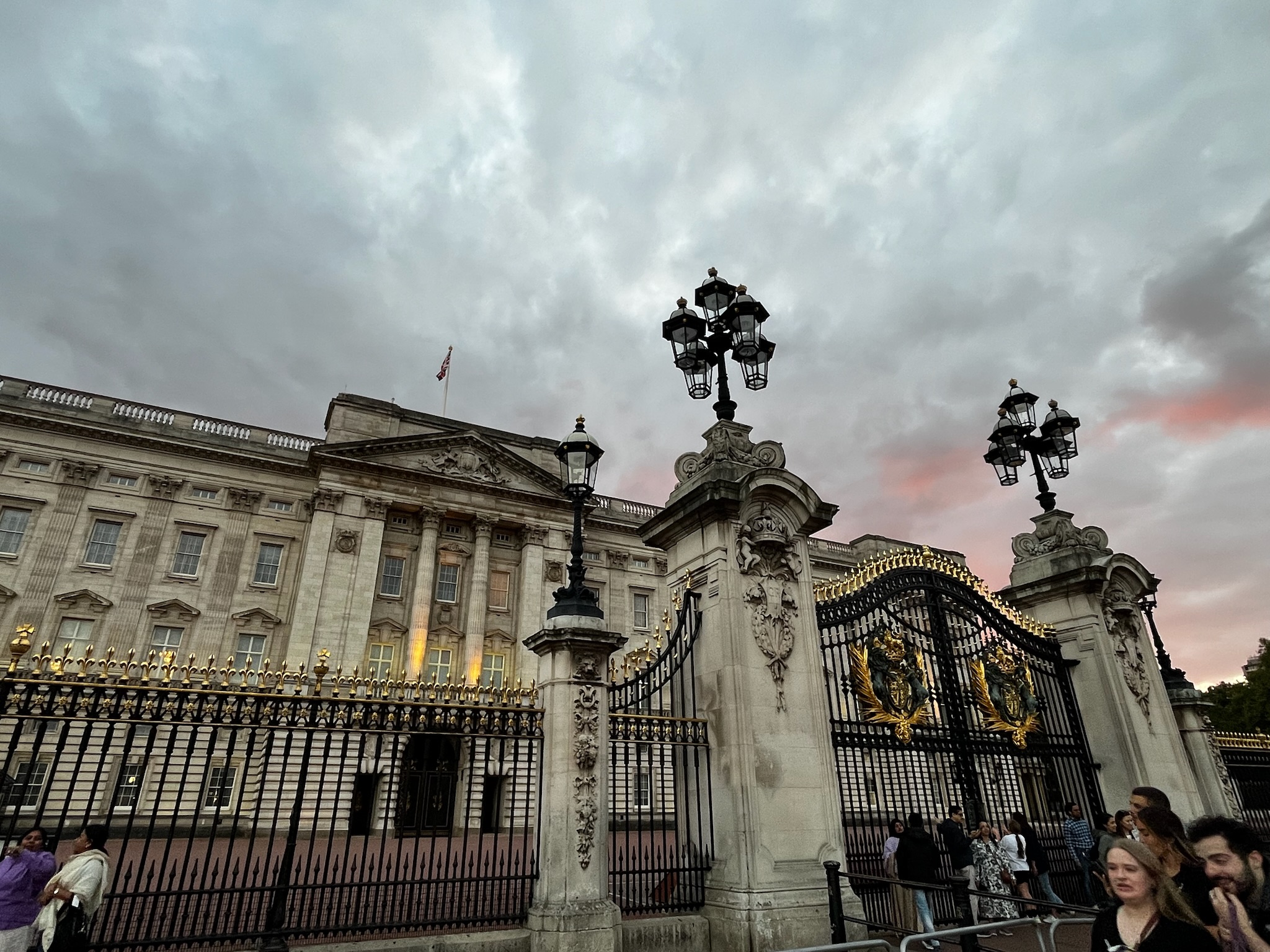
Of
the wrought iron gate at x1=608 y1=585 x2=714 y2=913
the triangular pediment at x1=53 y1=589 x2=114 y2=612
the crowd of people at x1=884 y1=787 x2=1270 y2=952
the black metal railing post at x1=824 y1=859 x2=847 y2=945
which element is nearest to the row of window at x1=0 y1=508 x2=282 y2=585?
the triangular pediment at x1=53 y1=589 x2=114 y2=612

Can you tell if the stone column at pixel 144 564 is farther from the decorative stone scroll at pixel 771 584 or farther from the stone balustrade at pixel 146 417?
the decorative stone scroll at pixel 771 584

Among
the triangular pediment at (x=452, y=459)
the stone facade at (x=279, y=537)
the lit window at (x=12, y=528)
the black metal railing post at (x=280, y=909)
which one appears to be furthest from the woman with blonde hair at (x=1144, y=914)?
the lit window at (x=12, y=528)

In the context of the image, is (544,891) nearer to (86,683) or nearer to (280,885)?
(280,885)

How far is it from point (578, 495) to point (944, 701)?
6805 millimetres

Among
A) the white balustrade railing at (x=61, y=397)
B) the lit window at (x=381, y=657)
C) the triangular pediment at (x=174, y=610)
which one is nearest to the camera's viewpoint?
the triangular pediment at (x=174, y=610)

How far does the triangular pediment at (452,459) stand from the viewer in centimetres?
3375

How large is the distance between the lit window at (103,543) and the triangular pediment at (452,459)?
8.80 m

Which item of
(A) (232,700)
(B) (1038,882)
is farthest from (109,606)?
(B) (1038,882)

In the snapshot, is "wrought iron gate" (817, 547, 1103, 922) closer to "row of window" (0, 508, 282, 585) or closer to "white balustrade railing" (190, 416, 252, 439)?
"row of window" (0, 508, 282, 585)

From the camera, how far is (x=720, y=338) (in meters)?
10.7

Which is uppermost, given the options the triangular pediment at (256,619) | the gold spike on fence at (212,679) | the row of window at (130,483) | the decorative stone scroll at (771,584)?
the row of window at (130,483)

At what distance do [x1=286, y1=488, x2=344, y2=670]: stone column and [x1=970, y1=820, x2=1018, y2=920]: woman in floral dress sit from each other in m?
25.4

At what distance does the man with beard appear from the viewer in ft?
10.8

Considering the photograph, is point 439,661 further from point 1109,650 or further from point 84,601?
point 1109,650
